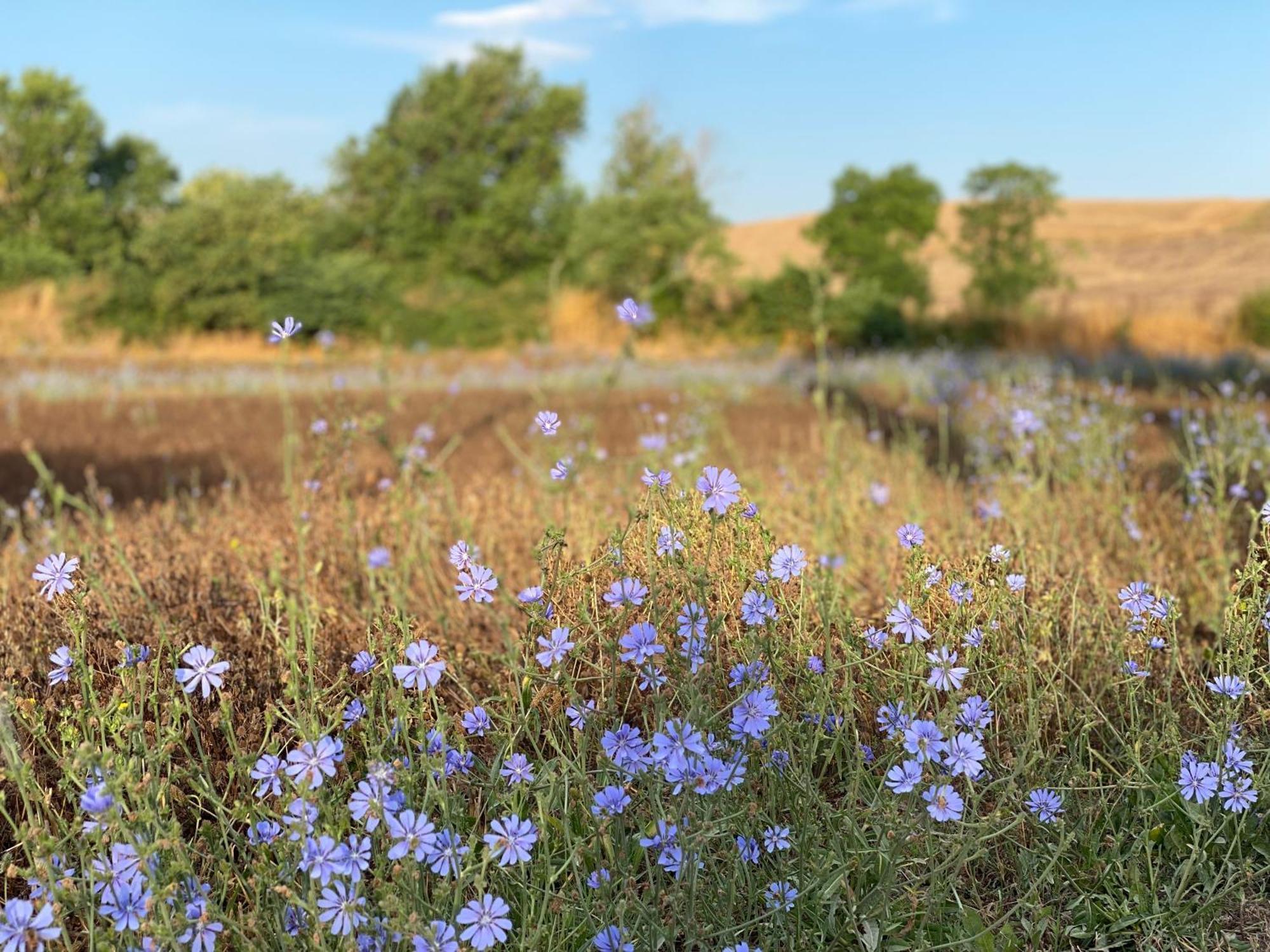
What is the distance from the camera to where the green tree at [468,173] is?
27391mm

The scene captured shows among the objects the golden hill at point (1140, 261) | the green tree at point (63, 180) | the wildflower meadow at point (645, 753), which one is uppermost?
the green tree at point (63, 180)

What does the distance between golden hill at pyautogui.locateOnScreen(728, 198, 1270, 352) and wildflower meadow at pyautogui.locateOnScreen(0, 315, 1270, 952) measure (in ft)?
51.4

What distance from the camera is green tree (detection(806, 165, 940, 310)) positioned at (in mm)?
20594

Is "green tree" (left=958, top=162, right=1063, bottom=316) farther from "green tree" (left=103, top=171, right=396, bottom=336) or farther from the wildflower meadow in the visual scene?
the wildflower meadow

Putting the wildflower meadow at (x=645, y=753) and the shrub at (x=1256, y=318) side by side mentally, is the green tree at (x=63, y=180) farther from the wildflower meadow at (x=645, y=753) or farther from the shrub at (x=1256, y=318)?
the wildflower meadow at (x=645, y=753)

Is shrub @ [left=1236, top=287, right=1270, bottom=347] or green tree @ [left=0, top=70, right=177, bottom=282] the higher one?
green tree @ [left=0, top=70, right=177, bottom=282]

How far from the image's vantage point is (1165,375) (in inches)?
422

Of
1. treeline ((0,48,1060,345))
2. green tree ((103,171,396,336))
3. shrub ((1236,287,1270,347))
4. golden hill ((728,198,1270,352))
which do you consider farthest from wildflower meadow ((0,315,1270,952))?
green tree ((103,171,396,336))

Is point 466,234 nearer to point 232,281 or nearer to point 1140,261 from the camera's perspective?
point 232,281

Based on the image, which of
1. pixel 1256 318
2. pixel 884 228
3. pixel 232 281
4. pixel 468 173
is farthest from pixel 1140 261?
pixel 232 281

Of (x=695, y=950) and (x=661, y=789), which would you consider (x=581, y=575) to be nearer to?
(x=661, y=789)

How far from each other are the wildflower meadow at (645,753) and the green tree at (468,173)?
24782mm

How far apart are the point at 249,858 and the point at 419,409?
269 inches

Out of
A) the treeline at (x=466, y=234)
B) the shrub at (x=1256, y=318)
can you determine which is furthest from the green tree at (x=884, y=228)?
the shrub at (x=1256, y=318)
